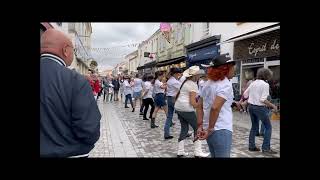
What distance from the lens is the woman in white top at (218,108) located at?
3451 mm

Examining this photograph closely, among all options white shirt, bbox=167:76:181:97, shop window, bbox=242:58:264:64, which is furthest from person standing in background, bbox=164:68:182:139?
shop window, bbox=242:58:264:64

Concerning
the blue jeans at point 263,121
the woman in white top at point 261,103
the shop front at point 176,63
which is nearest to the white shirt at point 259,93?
the woman in white top at point 261,103

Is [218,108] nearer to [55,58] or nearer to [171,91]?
[55,58]

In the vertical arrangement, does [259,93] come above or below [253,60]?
below

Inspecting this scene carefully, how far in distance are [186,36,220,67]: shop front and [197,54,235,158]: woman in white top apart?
1418 centimetres

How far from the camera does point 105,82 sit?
70.5ft

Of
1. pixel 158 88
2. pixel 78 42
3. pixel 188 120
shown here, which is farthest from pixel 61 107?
pixel 78 42

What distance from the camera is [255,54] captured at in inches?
579

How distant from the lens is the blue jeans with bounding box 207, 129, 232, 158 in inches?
135

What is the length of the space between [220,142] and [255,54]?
38.9ft

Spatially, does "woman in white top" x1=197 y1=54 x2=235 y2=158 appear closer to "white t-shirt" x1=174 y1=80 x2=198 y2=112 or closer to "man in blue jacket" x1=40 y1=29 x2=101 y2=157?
"man in blue jacket" x1=40 y1=29 x2=101 y2=157
